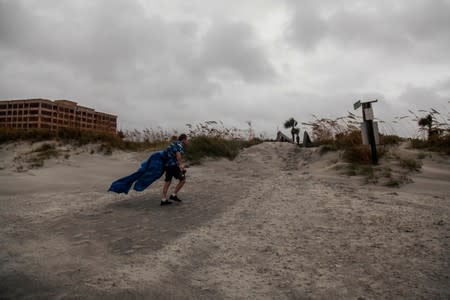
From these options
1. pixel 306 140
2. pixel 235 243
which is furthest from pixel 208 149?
pixel 235 243

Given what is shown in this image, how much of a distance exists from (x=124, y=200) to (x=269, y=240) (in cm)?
373

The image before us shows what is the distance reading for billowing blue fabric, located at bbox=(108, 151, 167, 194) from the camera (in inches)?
245

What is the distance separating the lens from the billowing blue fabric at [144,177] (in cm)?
621

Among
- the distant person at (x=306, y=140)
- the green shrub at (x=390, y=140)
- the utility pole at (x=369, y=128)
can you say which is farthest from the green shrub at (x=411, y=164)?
the distant person at (x=306, y=140)

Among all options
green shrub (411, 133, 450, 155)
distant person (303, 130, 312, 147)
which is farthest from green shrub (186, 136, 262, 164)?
green shrub (411, 133, 450, 155)

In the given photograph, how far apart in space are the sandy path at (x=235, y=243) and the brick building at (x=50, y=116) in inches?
312

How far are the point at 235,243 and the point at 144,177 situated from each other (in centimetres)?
325

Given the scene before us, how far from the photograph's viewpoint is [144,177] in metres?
6.30

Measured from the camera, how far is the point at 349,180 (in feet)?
23.2

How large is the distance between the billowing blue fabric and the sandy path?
12.4 inches

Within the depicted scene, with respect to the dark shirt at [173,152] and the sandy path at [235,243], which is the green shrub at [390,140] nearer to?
the sandy path at [235,243]

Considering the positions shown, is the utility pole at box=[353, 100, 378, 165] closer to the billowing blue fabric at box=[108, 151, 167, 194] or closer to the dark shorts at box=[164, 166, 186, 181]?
the dark shorts at box=[164, 166, 186, 181]

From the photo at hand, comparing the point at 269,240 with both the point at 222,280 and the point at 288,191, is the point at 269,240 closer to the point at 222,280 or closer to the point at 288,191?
the point at 222,280

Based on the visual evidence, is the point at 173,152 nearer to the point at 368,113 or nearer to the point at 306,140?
the point at 368,113
